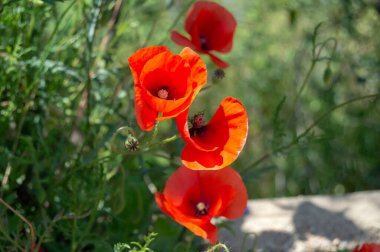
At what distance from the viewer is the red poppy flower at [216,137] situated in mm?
1306

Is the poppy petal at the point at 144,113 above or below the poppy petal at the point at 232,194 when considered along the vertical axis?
above

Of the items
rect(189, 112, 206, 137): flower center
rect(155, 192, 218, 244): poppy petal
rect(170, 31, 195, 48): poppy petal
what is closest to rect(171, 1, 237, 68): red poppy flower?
rect(170, 31, 195, 48): poppy petal

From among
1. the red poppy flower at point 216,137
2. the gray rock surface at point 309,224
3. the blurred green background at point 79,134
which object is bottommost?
the gray rock surface at point 309,224

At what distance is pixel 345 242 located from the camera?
1971 mm

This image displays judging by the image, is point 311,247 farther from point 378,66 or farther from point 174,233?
point 378,66

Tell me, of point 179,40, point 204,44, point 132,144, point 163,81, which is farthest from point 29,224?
point 204,44

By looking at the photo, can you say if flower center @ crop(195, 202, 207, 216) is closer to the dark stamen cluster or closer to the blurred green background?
the blurred green background

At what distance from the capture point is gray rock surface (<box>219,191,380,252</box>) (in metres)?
1.97

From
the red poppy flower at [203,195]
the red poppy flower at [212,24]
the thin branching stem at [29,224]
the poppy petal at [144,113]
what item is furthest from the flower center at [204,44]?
the thin branching stem at [29,224]

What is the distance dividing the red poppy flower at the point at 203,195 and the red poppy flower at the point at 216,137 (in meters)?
0.11

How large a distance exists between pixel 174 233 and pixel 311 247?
0.37m

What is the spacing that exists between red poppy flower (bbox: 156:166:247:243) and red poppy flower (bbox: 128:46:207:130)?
0.61ft

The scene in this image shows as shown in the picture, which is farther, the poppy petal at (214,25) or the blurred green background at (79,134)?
the poppy petal at (214,25)

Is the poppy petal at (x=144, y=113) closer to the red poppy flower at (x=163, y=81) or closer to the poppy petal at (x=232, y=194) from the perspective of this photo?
the red poppy flower at (x=163, y=81)
